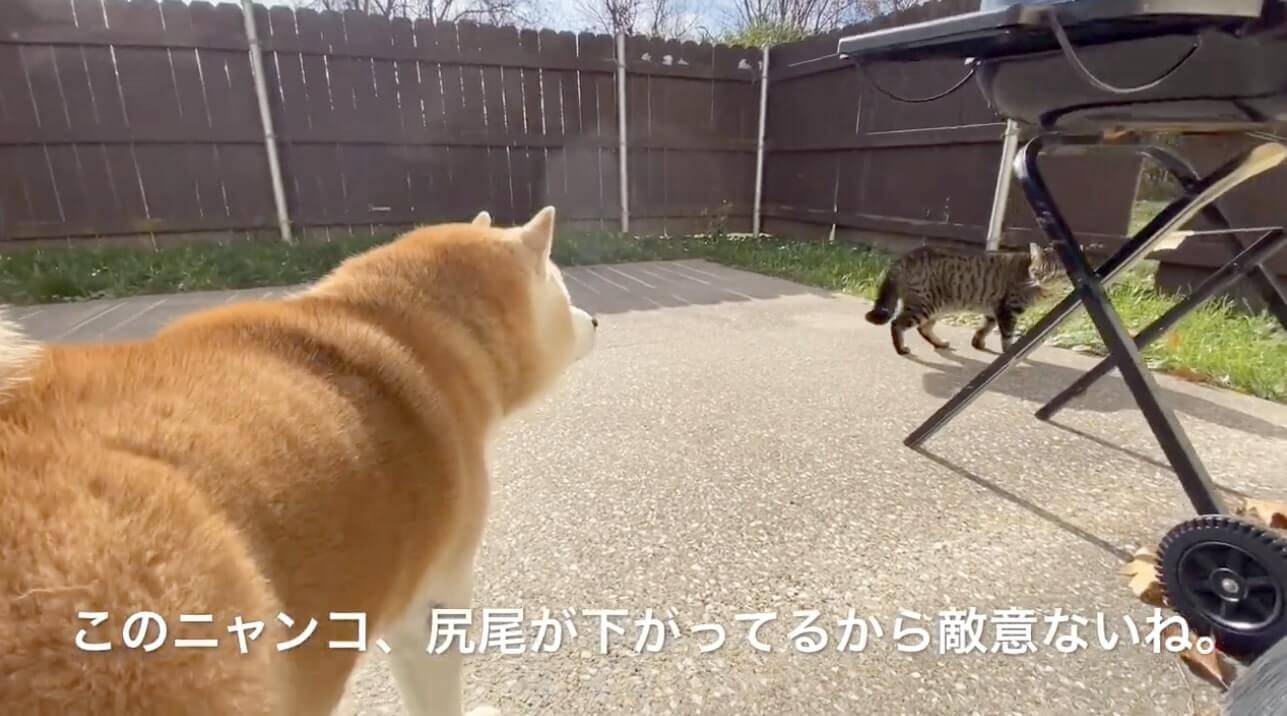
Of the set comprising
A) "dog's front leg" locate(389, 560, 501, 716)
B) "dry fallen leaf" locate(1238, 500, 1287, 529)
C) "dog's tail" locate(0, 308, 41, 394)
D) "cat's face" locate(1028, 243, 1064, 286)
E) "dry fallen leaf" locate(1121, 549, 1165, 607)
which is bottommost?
"dry fallen leaf" locate(1121, 549, 1165, 607)

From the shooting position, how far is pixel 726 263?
209 inches

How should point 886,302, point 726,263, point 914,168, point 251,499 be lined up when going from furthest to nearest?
point 726,263 < point 914,168 < point 886,302 < point 251,499

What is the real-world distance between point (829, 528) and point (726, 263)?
13.2ft

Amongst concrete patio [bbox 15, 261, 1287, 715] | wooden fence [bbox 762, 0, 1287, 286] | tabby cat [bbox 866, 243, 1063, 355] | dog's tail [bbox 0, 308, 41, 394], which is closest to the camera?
dog's tail [bbox 0, 308, 41, 394]

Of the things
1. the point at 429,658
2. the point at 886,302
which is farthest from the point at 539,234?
the point at 886,302

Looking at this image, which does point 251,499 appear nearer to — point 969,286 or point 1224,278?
point 1224,278

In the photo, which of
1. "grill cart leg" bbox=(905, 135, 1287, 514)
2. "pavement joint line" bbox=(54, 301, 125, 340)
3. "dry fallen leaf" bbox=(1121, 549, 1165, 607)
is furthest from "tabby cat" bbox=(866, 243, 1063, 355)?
"pavement joint line" bbox=(54, 301, 125, 340)

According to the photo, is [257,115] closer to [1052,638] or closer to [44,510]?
[44,510]

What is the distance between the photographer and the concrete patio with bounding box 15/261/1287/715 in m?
1.04

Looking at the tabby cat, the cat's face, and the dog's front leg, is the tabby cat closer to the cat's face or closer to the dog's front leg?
the cat's face

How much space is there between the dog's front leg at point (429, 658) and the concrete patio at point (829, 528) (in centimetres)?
12

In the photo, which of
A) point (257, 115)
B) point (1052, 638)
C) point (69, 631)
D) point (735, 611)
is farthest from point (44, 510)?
point (257, 115)

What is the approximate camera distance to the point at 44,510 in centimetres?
51

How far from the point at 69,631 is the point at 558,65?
20.0ft
